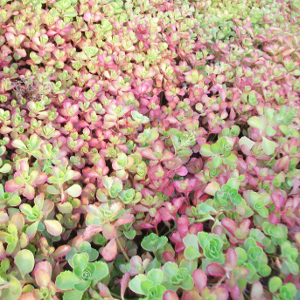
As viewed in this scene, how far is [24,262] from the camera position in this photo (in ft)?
2.22

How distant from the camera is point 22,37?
49.9 inches

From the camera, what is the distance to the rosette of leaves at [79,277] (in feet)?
2.07

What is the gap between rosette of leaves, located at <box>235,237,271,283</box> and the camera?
2.20ft

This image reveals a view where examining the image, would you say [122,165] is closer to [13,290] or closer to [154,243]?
[154,243]

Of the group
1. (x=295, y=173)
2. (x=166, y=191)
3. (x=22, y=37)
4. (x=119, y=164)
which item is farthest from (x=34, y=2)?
(x=295, y=173)

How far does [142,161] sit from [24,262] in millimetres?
485

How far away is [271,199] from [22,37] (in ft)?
4.11

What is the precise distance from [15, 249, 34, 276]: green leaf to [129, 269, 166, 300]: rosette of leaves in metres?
0.26

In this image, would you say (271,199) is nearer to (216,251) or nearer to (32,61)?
(216,251)

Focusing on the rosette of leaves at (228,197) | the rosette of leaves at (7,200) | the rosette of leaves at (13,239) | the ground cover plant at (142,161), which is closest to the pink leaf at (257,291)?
the ground cover plant at (142,161)

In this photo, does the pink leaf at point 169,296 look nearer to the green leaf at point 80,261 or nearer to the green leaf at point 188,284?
the green leaf at point 188,284

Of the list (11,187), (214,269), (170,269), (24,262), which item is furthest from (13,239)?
(214,269)

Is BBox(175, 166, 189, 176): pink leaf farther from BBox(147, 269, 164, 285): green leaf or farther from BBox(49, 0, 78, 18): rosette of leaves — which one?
BBox(49, 0, 78, 18): rosette of leaves

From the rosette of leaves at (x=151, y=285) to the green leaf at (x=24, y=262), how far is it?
0.84ft
